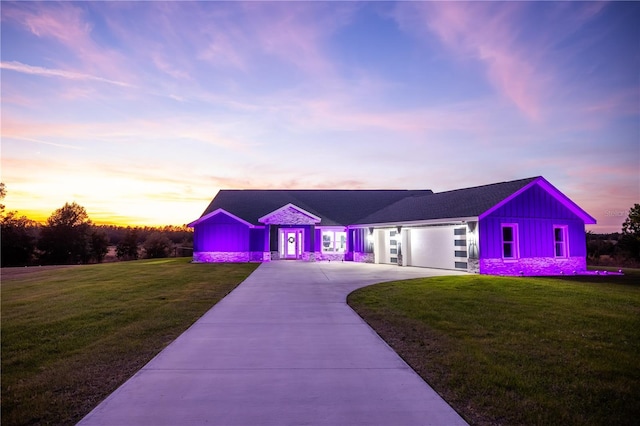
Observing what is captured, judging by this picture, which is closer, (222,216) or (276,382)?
(276,382)

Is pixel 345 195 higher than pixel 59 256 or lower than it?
higher

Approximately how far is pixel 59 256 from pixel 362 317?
50.5 meters

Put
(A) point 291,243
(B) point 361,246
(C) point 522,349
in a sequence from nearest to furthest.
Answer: (C) point 522,349 → (B) point 361,246 → (A) point 291,243

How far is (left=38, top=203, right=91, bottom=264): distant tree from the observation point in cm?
4572

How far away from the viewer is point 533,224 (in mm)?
19984

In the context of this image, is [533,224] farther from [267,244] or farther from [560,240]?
[267,244]

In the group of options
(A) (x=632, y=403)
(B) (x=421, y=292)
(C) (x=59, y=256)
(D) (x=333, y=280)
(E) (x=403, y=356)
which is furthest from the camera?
(C) (x=59, y=256)

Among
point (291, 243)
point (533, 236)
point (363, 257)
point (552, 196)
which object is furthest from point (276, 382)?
point (291, 243)

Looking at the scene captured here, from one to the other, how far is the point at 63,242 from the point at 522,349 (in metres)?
53.7

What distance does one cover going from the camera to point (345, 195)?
117 ft

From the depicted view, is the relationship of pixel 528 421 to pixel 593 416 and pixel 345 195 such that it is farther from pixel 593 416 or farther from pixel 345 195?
pixel 345 195

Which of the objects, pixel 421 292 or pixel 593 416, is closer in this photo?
pixel 593 416

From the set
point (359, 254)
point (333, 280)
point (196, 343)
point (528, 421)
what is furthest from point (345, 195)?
point (528, 421)

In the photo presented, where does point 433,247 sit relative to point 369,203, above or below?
below
